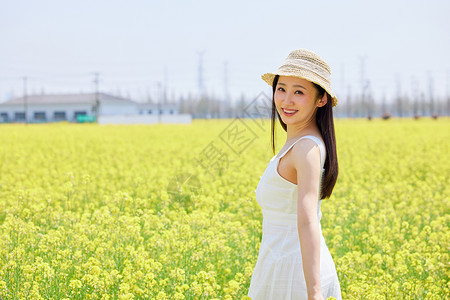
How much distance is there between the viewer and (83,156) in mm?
13984

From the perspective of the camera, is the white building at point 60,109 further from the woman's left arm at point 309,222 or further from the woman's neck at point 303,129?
the woman's left arm at point 309,222

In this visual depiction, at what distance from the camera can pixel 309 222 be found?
2020mm

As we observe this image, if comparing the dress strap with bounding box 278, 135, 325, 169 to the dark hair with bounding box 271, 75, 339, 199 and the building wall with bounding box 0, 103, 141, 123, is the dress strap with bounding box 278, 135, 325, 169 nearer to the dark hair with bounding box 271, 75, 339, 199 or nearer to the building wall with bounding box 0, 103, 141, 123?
the dark hair with bounding box 271, 75, 339, 199

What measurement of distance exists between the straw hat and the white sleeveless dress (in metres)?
0.27

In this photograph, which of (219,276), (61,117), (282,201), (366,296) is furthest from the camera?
(61,117)

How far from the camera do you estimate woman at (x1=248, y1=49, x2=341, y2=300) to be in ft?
7.13

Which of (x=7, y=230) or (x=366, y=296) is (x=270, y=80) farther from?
(x=7, y=230)

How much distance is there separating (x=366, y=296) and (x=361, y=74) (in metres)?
82.0

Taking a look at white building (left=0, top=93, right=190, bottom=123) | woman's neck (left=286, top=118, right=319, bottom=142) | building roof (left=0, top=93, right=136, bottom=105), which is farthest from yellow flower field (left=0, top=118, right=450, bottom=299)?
building roof (left=0, top=93, right=136, bottom=105)

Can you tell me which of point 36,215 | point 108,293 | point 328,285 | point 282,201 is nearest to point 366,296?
point 328,285

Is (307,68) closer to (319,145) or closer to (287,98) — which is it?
(287,98)

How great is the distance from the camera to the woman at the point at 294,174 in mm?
2174

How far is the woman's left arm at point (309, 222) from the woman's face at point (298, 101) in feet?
1.04

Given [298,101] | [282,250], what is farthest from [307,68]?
A: [282,250]
